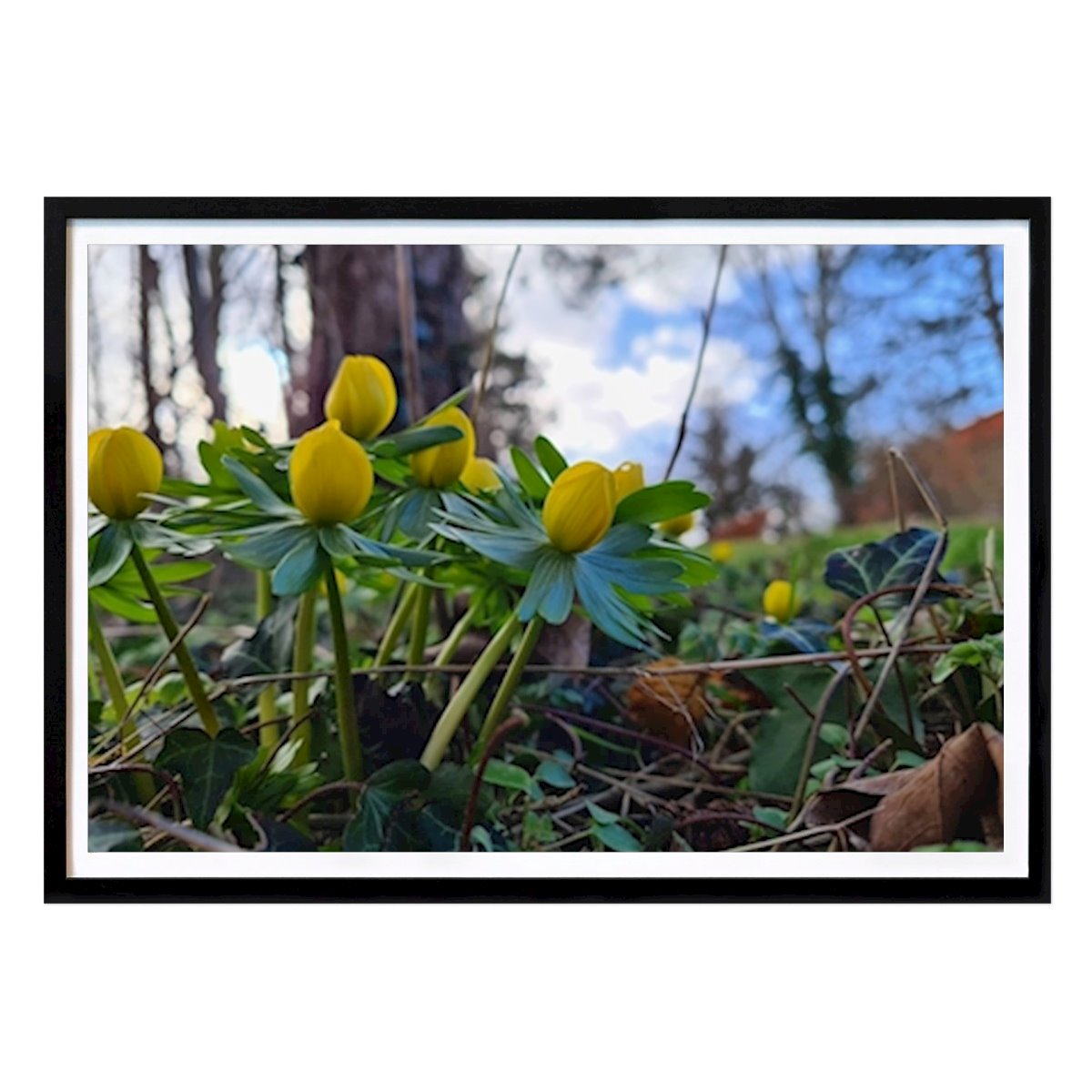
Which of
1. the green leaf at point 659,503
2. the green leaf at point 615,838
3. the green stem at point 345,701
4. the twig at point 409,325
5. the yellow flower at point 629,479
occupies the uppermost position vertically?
the twig at point 409,325

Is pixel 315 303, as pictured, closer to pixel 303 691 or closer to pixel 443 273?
pixel 443 273

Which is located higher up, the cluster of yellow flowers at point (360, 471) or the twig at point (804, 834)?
the cluster of yellow flowers at point (360, 471)

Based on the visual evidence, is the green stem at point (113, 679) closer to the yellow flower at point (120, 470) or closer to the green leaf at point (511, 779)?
the yellow flower at point (120, 470)

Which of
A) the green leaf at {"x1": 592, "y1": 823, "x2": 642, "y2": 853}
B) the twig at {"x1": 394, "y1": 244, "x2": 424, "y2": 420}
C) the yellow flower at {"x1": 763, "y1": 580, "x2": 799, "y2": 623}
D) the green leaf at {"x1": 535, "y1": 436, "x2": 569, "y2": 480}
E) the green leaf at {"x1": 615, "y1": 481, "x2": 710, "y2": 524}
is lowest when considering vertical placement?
the green leaf at {"x1": 592, "y1": 823, "x2": 642, "y2": 853}

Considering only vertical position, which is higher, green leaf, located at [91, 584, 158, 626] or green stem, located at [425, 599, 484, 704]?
green leaf, located at [91, 584, 158, 626]

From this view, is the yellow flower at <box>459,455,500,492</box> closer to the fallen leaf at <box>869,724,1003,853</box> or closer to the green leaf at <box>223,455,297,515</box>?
the green leaf at <box>223,455,297,515</box>

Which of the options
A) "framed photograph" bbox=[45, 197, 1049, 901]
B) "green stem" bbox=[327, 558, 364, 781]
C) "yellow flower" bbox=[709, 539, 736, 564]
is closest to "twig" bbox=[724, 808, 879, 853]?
"framed photograph" bbox=[45, 197, 1049, 901]

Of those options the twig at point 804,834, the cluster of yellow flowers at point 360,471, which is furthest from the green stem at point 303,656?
the twig at point 804,834

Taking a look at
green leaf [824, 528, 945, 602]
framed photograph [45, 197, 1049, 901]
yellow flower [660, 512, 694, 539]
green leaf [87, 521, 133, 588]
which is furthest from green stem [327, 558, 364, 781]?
green leaf [824, 528, 945, 602]
